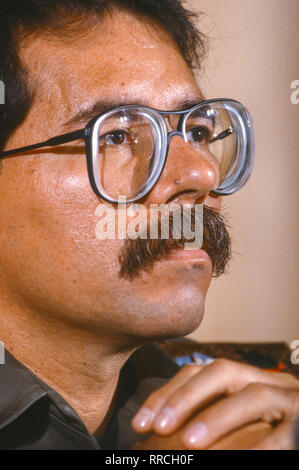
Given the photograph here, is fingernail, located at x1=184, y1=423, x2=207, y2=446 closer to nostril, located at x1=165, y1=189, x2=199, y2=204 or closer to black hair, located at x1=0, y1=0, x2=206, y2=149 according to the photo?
nostril, located at x1=165, y1=189, x2=199, y2=204

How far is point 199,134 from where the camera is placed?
579mm

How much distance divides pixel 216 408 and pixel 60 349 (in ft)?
0.68

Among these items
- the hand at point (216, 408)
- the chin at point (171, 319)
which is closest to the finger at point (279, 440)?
the hand at point (216, 408)

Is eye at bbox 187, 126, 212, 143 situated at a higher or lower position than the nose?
higher

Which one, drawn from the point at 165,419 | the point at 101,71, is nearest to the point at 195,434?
the point at 165,419

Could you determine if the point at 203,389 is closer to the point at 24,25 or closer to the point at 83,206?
the point at 83,206

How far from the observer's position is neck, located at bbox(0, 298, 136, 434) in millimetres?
529

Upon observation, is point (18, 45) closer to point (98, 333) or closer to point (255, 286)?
point (98, 333)

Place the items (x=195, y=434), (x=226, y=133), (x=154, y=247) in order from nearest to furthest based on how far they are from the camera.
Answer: (x=195, y=434) → (x=154, y=247) → (x=226, y=133)

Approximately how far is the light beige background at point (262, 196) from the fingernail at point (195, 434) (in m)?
0.31

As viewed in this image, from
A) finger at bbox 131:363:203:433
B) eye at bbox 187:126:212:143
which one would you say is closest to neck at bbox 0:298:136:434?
finger at bbox 131:363:203:433

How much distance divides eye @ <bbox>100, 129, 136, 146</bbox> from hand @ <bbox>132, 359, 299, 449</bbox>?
224mm

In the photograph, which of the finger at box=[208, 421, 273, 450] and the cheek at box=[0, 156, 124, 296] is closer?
the finger at box=[208, 421, 273, 450]

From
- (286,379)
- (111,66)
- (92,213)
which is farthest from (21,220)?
(286,379)
